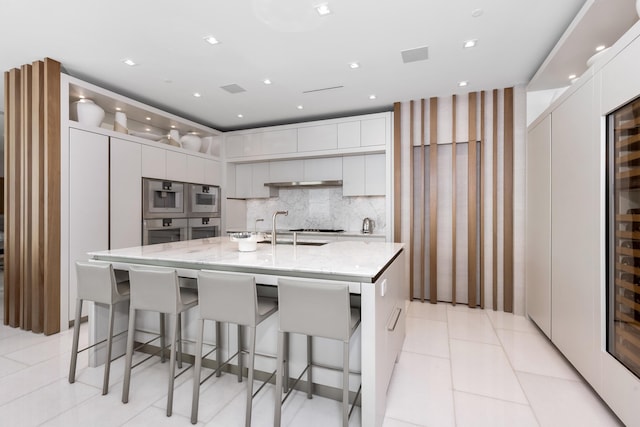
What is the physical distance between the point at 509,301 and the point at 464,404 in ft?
7.70

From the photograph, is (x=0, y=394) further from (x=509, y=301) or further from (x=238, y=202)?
(x=509, y=301)

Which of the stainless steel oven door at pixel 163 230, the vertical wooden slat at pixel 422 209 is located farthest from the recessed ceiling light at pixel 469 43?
the stainless steel oven door at pixel 163 230

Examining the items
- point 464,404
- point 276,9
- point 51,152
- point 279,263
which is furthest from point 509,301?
point 51,152

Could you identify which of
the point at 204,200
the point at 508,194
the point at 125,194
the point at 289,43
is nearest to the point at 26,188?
the point at 125,194

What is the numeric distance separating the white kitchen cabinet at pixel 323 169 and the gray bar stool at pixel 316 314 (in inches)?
136

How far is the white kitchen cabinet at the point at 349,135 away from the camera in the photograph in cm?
461

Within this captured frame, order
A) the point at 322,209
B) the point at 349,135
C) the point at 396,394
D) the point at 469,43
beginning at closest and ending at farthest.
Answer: the point at 396,394 < the point at 469,43 < the point at 349,135 < the point at 322,209

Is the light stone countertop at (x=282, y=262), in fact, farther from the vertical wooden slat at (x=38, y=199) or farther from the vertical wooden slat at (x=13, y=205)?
the vertical wooden slat at (x=13, y=205)

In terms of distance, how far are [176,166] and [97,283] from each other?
2.77 m

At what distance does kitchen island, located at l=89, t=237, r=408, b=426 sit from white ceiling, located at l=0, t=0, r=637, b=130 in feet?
6.20

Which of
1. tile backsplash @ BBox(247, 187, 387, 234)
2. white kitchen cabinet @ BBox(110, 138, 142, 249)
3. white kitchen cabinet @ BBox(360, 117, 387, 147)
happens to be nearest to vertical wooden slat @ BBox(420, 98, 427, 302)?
white kitchen cabinet @ BBox(360, 117, 387, 147)

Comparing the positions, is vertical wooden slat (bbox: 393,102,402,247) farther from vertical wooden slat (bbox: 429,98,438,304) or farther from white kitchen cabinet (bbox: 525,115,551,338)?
white kitchen cabinet (bbox: 525,115,551,338)

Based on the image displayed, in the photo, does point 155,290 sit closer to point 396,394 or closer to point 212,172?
point 396,394

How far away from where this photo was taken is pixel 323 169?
16.6ft
